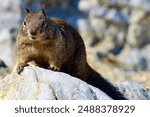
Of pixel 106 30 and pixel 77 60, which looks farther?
pixel 106 30

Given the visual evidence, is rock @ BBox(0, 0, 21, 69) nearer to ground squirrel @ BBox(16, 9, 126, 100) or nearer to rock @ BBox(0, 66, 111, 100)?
ground squirrel @ BBox(16, 9, 126, 100)

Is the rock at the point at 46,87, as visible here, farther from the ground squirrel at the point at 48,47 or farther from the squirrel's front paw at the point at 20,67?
the ground squirrel at the point at 48,47

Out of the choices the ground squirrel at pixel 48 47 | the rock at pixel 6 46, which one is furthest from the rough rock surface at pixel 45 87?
the rock at pixel 6 46

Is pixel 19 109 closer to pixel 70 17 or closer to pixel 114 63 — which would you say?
pixel 114 63

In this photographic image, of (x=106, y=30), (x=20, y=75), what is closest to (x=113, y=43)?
(x=106, y=30)

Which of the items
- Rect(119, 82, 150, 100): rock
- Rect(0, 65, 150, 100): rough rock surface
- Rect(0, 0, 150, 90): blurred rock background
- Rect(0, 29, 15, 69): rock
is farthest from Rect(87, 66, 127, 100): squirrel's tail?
Rect(0, 0, 150, 90): blurred rock background

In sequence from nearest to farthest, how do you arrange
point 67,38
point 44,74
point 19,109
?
point 19,109 < point 44,74 < point 67,38
